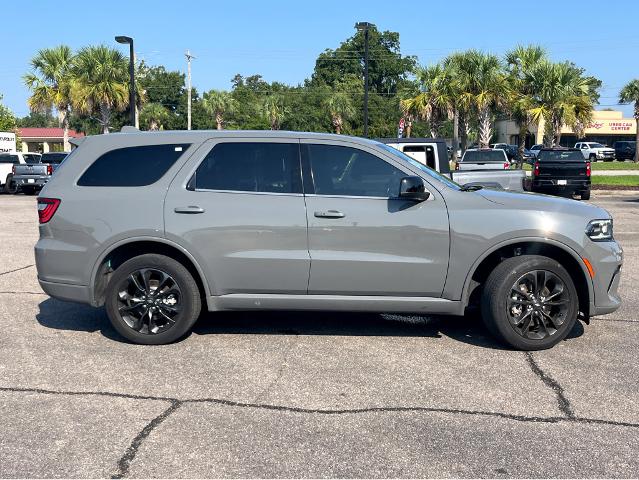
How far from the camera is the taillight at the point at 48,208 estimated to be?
19.5ft

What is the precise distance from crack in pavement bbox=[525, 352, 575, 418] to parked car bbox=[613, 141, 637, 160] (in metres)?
60.5

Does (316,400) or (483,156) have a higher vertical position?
(483,156)

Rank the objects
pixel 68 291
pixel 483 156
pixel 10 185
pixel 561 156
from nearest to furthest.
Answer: pixel 68 291 → pixel 561 156 → pixel 483 156 → pixel 10 185

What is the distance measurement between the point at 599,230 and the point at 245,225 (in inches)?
116

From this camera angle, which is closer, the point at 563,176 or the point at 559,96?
the point at 563,176

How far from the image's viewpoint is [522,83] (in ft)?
114

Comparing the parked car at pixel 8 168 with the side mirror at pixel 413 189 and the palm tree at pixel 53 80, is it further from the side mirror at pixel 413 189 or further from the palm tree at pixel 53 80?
the side mirror at pixel 413 189

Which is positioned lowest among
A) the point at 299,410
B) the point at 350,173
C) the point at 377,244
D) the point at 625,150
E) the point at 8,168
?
the point at 299,410

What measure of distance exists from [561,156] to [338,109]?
34183 mm

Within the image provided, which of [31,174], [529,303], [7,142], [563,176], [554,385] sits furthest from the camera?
[7,142]

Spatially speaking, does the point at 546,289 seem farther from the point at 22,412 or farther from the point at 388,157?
the point at 22,412

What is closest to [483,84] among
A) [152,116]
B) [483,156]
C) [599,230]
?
[483,156]

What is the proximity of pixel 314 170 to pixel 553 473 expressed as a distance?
10.4 feet

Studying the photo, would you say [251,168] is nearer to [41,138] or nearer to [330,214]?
[330,214]
